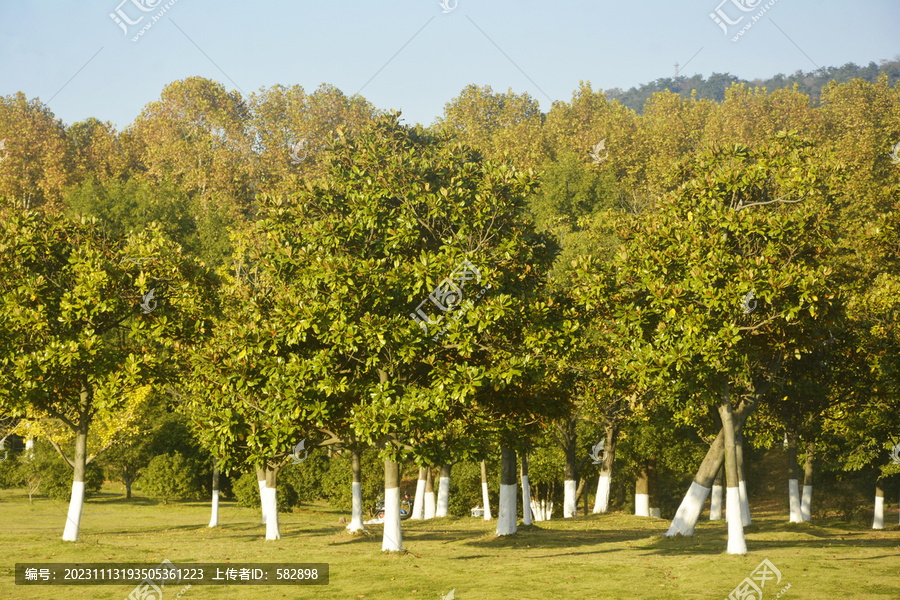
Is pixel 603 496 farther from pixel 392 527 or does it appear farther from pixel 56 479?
pixel 56 479

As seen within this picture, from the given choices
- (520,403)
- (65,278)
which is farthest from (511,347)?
(65,278)

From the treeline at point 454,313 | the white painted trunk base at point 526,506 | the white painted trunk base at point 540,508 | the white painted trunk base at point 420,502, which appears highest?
the treeline at point 454,313

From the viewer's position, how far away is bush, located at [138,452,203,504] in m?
49.1

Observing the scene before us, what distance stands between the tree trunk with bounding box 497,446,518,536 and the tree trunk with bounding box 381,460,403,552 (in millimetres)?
4583

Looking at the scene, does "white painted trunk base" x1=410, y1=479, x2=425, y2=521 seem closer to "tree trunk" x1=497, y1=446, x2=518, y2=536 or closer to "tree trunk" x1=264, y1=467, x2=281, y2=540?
"tree trunk" x1=264, y1=467, x2=281, y2=540

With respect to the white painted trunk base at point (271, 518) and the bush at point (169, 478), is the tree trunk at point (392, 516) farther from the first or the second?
the bush at point (169, 478)

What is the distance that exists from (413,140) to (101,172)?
67.2 metres

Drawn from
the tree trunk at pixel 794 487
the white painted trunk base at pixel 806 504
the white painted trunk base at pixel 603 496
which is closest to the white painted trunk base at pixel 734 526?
the tree trunk at pixel 794 487

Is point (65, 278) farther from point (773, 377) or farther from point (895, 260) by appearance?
point (895, 260)

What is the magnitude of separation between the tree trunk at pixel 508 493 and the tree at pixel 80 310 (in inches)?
436

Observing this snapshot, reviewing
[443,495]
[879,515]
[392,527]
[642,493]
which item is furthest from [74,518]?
[879,515]

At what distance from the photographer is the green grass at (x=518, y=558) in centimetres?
1611

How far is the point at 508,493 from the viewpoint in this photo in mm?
25609

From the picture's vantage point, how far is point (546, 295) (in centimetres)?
2200
